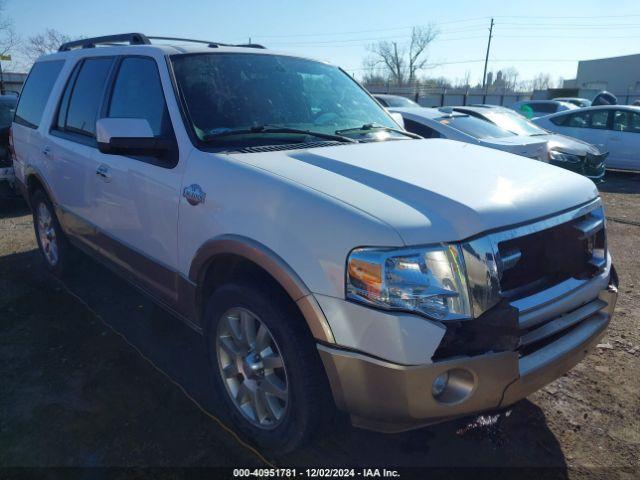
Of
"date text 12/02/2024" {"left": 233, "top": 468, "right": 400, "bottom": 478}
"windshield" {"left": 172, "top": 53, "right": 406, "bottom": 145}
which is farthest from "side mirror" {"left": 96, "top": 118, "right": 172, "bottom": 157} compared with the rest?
"date text 12/02/2024" {"left": 233, "top": 468, "right": 400, "bottom": 478}

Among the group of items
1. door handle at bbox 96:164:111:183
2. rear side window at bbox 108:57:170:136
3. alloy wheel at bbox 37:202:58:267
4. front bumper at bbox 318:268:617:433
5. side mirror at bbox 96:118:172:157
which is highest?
rear side window at bbox 108:57:170:136

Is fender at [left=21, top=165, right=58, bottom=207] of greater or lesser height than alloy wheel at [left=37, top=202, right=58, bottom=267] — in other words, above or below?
above

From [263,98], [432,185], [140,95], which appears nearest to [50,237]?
[140,95]

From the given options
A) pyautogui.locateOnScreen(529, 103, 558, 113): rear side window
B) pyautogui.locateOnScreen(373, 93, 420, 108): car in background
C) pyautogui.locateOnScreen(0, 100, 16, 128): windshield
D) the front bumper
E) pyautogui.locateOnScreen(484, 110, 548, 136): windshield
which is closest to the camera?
the front bumper

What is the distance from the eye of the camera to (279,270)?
2158 millimetres

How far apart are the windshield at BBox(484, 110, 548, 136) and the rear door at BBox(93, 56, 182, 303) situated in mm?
7415

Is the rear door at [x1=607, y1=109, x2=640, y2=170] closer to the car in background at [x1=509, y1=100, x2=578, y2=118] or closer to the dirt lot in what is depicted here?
the car in background at [x1=509, y1=100, x2=578, y2=118]

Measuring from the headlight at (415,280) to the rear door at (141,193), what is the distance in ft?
4.28

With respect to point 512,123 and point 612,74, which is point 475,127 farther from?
point 612,74

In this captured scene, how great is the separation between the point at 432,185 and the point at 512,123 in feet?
27.0

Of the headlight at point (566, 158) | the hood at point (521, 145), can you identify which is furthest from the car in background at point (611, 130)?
the hood at point (521, 145)

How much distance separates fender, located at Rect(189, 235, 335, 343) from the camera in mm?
2059

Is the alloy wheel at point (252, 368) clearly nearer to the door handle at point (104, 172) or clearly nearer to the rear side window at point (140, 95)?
the rear side window at point (140, 95)

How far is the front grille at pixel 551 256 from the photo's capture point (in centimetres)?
211
